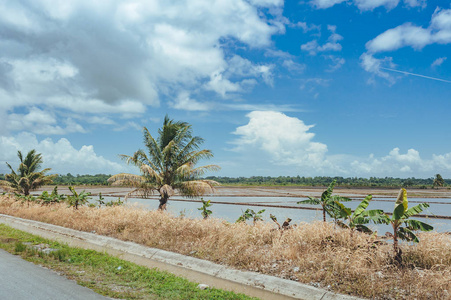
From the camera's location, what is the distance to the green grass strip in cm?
602

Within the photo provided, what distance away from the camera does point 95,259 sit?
8547 mm

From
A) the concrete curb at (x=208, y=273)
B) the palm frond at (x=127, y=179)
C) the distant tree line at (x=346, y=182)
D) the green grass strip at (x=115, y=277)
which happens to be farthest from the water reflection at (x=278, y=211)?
the distant tree line at (x=346, y=182)

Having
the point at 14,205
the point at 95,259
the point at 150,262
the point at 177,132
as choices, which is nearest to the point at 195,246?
the point at 150,262

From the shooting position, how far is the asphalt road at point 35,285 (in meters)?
5.51

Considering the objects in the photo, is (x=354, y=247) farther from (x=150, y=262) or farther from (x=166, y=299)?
(x=150, y=262)

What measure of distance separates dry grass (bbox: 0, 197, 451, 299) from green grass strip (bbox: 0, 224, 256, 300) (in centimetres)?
187

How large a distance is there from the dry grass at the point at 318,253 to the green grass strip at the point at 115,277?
187cm

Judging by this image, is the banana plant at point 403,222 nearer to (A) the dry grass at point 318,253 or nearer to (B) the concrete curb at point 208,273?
(A) the dry grass at point 318,253

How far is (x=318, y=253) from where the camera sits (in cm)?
764

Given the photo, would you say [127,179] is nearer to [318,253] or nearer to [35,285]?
[35,285]

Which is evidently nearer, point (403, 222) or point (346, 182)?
point (403, 222)

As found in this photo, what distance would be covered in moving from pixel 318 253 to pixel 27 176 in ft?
94.0

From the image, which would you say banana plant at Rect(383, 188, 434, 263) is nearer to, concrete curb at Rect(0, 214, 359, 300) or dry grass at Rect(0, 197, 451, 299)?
dry grass at Rect(0, 197, 451, 299)

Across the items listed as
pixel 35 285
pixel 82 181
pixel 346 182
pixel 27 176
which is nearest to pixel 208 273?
pixel 35 285
